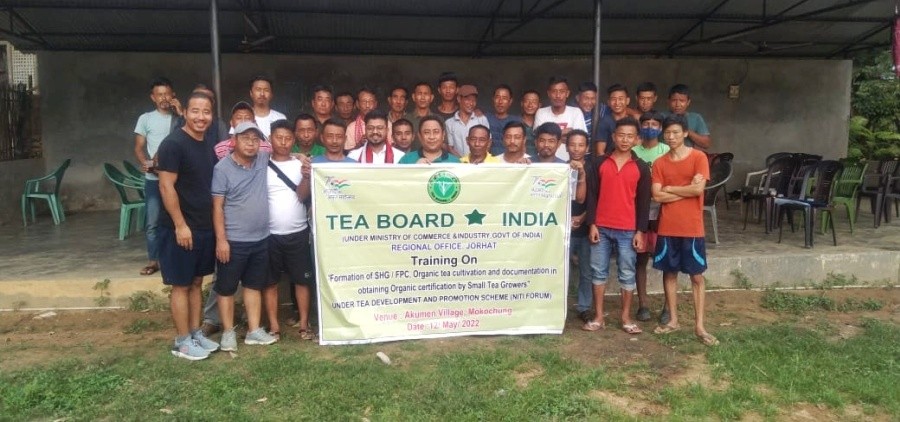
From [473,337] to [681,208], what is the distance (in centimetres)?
158

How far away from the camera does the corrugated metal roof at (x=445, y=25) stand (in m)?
7.51

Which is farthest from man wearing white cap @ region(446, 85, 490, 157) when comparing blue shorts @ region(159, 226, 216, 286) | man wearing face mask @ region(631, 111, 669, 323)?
blue shorts @ region(159, 226, 216, 286)

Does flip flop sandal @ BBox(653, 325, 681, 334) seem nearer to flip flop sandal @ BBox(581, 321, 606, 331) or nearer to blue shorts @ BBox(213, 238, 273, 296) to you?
flip flop sandal @ BBox(581, 321, 606, 331)

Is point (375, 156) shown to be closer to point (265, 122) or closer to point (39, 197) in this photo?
point (265, 122)

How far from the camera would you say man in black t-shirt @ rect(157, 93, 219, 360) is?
3.39 m

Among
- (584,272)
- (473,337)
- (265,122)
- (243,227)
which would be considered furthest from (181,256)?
(584,272)

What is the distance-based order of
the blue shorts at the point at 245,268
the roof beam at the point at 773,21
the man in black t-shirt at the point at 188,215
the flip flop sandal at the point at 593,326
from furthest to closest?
the roof beam at the point at 773,21 < the flip flop sandal at the point at 593,326 < the blue shorts at the point at 245,268 < the man in black t-shirt at the point at 188,215

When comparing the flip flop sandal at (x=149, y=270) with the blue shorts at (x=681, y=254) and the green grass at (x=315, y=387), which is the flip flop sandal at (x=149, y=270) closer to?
the green grass at (x=315, y=387)

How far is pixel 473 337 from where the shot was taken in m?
4.00

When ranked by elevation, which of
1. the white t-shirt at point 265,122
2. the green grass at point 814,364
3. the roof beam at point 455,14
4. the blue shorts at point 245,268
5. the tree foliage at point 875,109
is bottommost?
the green grass at point 814,364

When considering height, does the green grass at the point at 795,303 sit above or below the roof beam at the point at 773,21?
below

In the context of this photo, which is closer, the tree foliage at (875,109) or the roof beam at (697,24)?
the roof beam at (697,24)

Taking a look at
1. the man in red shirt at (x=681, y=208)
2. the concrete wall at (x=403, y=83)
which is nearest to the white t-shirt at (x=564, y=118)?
the man in red shirt at (x=681, y=208)

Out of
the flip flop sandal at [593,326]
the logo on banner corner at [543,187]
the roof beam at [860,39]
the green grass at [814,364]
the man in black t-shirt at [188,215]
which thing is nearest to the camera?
the green grass at [814,364]
